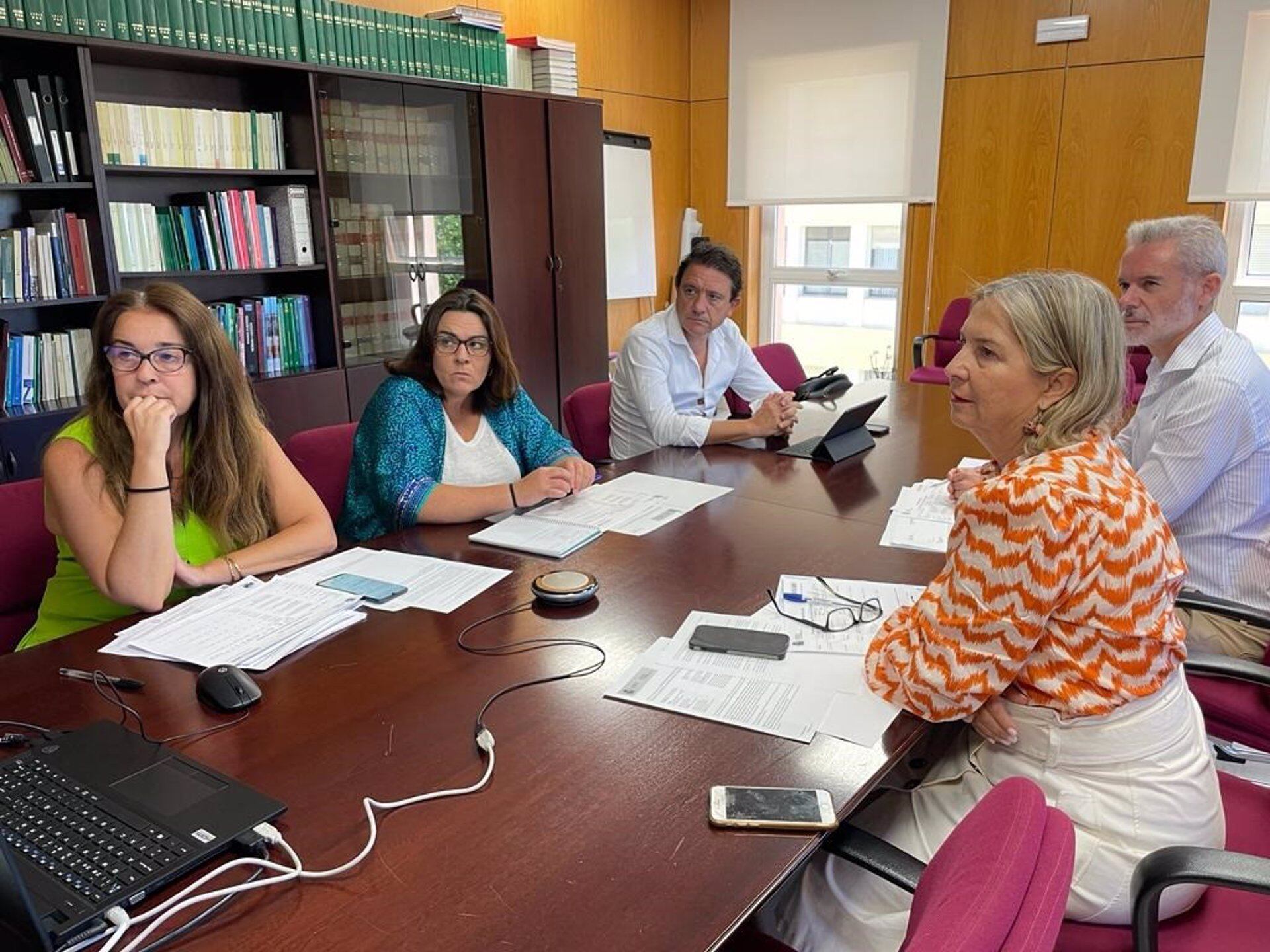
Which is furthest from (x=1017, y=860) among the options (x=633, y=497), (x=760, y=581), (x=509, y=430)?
(x=509, y=430)

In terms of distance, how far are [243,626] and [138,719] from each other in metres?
0.28

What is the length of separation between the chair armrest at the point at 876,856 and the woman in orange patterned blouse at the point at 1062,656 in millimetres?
98

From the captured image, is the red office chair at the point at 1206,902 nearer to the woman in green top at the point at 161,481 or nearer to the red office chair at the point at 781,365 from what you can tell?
the woman in green top at the point at 161,481

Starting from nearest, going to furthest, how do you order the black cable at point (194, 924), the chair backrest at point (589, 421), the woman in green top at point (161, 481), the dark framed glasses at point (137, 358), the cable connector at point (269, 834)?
the black cable at point (194, 924) < the cable connector at point (269, 834) < the woman in green top at point (161, 481) < the dark framed glasses at point (137, 358) < the chair backrest at point (589, 421)

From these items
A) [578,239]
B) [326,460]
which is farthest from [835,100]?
[326,460]

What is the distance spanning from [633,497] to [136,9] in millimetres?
2615

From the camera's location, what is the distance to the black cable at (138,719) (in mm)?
1189

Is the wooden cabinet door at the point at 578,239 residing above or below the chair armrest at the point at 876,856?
above

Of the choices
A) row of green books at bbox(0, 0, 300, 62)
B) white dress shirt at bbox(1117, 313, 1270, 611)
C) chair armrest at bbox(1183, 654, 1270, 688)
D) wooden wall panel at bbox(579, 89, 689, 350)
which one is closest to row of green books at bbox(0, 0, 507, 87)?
row of green books at bbox(0, 0, 300, 62)

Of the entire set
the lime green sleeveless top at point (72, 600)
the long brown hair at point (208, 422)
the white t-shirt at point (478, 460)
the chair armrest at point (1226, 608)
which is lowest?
the chair armrest at point (1226, 608)

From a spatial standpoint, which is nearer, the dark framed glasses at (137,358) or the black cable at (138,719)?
the black cable at (138,719)

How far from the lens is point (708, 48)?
6055 mm

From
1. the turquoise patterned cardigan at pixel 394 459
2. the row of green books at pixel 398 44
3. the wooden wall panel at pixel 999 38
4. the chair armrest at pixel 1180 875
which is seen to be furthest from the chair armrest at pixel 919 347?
the chair armrest at pixel 1180 875

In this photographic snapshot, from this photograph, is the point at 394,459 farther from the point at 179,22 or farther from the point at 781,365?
the point at 179,22
